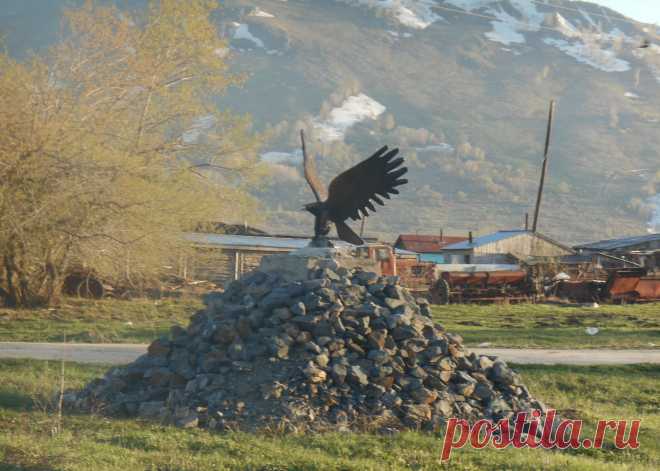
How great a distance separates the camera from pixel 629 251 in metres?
57.2

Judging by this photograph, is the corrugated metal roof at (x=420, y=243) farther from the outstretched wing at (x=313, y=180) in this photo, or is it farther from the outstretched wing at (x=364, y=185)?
the outstretched wing at (x=364, y=185)

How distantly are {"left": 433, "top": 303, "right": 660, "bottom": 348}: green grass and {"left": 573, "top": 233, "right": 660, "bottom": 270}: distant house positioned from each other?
14.8 meters

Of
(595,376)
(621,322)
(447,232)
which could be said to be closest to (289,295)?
(595,376)

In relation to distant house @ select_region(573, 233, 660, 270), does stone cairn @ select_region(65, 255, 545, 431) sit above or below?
below

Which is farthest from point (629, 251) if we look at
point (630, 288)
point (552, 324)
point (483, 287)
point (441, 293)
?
point (552, 324)

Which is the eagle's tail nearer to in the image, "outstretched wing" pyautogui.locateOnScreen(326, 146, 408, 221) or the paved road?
"outstretched wing" pyautogui.locateOnScreen(326, 146, 408, 221)

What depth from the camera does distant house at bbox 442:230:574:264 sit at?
5631 cm

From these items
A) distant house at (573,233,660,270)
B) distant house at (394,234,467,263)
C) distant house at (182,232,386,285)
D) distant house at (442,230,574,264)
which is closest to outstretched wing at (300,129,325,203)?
distant house at (182,232,386,285)

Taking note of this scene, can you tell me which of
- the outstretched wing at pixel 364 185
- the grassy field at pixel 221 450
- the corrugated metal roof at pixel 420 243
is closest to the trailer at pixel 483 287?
the outstretched wing at pixel 364 185

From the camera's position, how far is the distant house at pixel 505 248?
185 feet

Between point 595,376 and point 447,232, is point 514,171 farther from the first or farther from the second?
point 595,376

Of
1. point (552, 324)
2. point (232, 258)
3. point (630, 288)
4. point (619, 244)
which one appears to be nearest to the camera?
point (552, 324)

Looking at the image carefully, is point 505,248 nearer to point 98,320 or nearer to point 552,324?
point 552,324

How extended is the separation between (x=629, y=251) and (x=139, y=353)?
151ft
